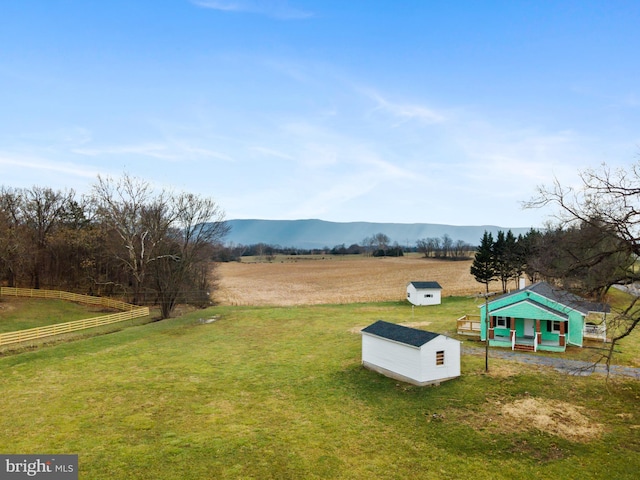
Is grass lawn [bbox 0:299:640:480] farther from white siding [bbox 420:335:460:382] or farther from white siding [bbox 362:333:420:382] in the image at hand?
white siding [bbox 362:333:420:382]

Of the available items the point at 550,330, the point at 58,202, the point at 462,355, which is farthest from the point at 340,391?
the point at 58,202

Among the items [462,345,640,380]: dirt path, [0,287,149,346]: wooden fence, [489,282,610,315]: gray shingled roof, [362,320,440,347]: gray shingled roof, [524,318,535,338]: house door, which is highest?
[489,282,610,315]: gray shingled roof

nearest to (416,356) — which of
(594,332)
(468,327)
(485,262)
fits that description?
(468,327)

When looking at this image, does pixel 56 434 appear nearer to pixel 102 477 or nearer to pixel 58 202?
pixel 102 477

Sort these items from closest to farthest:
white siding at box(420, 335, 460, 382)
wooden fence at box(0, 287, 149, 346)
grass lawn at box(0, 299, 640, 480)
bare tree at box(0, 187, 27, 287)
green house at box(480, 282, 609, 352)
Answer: grass lawn at box(0, 299, 640, 480)
white siding at box(420, 335, 460, 382)
green house at box(480, 282, 609, 352)
wooden fence at box(0, 287, 149, 346)
bare tree at box(0, 187, 27, 287)

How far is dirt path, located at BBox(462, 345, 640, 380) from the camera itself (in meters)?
18.2

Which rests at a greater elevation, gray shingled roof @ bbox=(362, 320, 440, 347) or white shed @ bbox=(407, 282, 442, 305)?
gray shingled roof @ bbox=(362, 320, 440, 347)

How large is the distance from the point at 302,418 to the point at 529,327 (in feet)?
57.6

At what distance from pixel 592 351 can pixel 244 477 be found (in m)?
21.9

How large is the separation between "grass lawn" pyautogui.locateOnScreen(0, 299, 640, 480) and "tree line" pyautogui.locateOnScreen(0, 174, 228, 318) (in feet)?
53.5

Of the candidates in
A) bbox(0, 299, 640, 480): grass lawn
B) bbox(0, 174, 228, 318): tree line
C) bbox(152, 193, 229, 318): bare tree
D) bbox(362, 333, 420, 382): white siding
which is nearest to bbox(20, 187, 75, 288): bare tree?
bbox(0, 174, 228, 318): tree line

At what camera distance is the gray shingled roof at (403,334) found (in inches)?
684

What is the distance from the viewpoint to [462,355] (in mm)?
21641

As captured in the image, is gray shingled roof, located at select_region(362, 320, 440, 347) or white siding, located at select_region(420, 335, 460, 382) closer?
white siding, located at select_region(420, 335, 460, 382)
